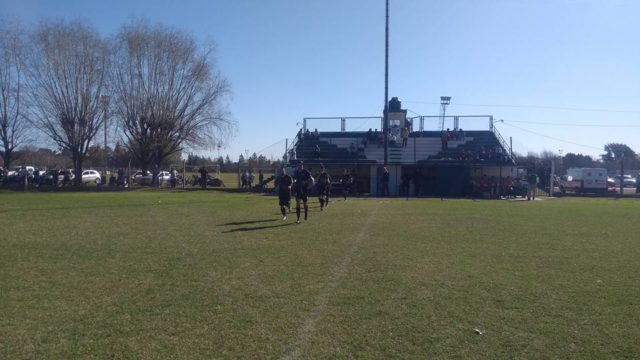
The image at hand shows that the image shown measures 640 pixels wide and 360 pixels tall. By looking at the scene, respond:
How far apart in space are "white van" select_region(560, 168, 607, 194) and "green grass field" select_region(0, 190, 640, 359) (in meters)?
28.1

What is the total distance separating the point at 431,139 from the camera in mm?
38000

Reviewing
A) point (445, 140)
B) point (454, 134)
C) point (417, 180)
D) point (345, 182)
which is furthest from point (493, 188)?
point (345, 182)

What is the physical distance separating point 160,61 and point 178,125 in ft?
17.2

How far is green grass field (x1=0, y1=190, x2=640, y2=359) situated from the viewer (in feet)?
16.7

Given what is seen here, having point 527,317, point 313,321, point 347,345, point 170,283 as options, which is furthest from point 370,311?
point 170,283

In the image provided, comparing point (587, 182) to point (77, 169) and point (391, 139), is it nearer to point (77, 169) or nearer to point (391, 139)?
point (391, 139)

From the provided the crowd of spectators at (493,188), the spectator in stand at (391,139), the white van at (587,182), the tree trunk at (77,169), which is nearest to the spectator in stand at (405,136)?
the spectator in stand at (391,139)

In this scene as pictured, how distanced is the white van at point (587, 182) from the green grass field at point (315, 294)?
2807 centimetres

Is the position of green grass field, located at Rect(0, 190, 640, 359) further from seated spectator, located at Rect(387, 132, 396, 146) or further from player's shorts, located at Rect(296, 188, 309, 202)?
seated spectator, located at Rect(387, 132, 396, 146)

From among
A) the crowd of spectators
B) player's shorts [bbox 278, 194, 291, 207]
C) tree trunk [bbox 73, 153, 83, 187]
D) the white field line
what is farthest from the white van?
tree trunk [bbox 73, 153, 83, 187]

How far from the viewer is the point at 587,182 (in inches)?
1537

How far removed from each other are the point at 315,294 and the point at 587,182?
3771 centimetres

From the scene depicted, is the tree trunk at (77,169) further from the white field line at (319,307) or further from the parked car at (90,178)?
the white field line at (319,307)

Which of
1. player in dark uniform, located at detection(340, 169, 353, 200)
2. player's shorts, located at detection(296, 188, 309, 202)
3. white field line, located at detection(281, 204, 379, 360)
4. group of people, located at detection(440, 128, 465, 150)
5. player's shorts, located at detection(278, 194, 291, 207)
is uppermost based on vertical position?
group of people, located at detection(440, 128, 465, 150)
